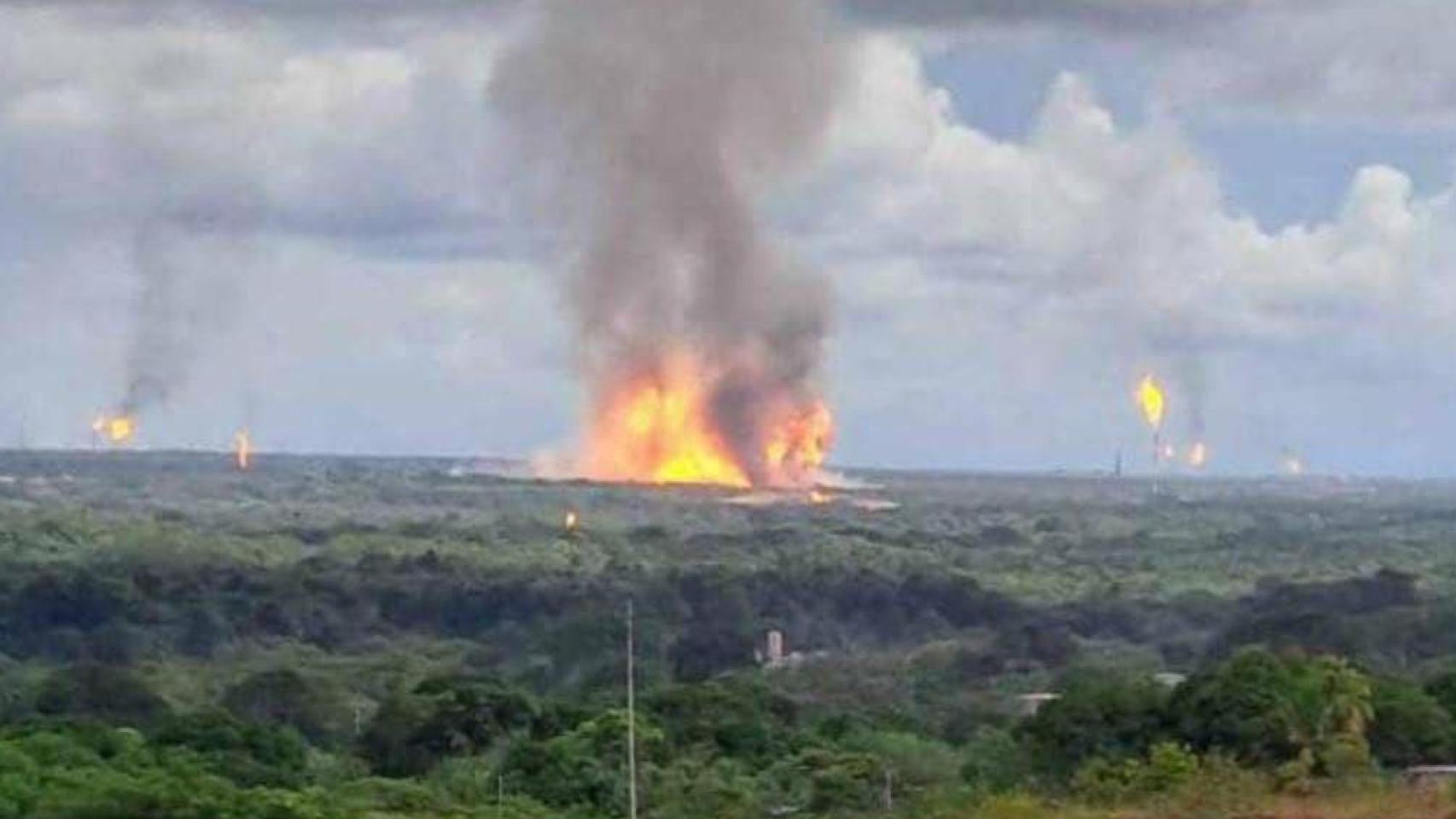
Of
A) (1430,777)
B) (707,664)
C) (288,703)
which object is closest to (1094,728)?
(1430,777)

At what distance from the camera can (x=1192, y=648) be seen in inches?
3979

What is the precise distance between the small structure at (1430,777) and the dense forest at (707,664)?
0.45m

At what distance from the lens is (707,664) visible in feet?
326

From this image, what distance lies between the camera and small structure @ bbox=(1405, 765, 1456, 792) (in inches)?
1716

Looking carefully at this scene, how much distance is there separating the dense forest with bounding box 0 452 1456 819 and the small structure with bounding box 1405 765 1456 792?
450 millimetres

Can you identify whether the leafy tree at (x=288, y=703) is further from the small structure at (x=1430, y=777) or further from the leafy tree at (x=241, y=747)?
the small structure at (x=1430, y=777)

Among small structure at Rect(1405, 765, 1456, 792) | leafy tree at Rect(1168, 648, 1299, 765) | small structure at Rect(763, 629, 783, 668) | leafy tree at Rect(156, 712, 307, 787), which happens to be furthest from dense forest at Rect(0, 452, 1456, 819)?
small structure at Rect(763, 629, 783, 668)

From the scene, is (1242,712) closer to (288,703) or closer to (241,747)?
(241,747)

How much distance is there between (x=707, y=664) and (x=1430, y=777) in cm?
5551

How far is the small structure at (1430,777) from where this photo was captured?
43.6 metres

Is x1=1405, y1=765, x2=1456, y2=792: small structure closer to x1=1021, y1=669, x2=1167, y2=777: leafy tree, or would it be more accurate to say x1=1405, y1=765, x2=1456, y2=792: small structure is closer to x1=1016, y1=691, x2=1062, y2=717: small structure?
x1=1021, y1=669, x2=1167, y2=777: leafy tree

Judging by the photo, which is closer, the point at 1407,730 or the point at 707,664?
the point at 1407,730

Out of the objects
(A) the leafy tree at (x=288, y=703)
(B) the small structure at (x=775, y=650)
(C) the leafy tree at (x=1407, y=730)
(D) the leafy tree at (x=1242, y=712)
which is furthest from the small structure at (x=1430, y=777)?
(B) the small structure at (x=775, y=650)

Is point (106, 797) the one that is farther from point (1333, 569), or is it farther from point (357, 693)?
point (1333, 569)
